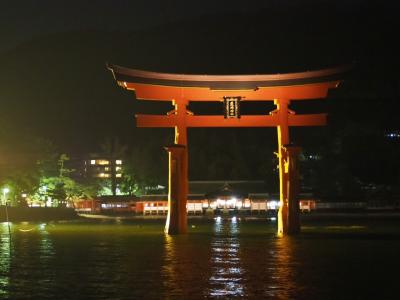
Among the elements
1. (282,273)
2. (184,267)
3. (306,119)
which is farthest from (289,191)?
(282,273)

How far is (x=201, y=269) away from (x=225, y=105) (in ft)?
39.6

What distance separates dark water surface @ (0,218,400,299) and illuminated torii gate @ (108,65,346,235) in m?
2.78

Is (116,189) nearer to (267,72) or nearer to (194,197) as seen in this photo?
(194,197)

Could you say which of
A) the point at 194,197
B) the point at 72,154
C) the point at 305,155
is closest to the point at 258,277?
the point at 194,197

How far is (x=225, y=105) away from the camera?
2533 cm

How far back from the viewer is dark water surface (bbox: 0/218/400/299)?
10977mm

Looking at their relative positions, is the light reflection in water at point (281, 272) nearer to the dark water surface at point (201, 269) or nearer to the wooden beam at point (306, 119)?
the dark water surface at point (201, 269)

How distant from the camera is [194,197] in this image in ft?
210

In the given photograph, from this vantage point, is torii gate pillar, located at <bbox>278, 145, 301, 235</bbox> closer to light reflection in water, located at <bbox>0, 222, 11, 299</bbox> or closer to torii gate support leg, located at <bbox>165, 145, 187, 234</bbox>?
torii gate support leg, located at <bbox>165, 145, 187, 234</bbox>

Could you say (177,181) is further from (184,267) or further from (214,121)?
(184,267)

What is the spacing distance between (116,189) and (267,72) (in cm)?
6552

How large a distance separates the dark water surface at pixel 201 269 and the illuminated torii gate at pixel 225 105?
109 inches

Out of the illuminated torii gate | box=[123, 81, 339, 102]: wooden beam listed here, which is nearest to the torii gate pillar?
the illuminated torii gate

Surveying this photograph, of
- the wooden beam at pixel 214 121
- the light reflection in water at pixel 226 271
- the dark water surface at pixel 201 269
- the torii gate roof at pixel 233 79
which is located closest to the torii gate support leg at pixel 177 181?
the wooden beam at pixel 214 121
